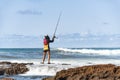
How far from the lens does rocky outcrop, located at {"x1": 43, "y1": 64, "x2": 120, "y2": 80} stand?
15.2 m

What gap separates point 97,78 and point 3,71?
27.4 feet

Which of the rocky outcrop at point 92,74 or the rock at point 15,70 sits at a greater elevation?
the rocky outcrop at point 92,74

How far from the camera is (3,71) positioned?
22.4 m

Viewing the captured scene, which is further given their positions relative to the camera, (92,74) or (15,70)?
(15,70)

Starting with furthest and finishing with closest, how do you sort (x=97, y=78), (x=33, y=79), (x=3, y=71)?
(x=3, y=71)
(x=33, y=79)
(x=97, y=78)

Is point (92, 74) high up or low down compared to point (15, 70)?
up

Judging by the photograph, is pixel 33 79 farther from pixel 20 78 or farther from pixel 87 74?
pixel 87 74

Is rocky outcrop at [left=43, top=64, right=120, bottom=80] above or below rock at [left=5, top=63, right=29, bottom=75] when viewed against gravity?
above

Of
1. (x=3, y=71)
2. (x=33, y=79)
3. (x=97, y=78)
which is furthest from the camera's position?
(x=3, y=71)

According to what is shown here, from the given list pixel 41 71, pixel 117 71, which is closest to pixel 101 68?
pixel 117 71

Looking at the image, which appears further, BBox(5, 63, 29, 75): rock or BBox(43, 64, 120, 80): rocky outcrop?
BBox(5, 63, 29, 75): rock

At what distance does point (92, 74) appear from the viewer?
15.4 meters

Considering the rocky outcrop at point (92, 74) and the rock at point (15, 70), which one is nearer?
the rocky outcrop at point (92, 74)

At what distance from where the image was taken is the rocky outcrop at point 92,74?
49.9 feet
